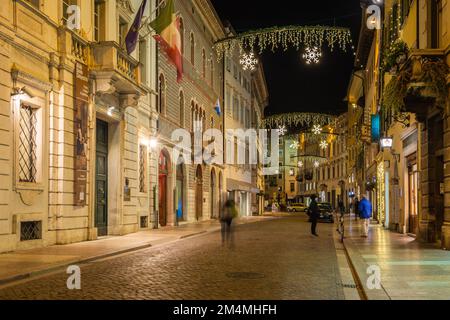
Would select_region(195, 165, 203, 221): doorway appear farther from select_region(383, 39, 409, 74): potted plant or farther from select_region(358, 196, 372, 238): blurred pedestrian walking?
select_region(383, 39, 409, 74): potted plant

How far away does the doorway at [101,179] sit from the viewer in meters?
22.1

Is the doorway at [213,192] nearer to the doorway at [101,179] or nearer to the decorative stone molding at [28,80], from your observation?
the doorway at [101,179]

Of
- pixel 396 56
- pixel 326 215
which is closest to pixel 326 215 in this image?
pixel 326 215

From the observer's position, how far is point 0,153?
1533cm

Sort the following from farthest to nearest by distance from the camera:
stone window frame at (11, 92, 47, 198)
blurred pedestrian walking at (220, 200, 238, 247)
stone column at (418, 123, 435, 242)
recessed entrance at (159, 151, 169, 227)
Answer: recessed entrance at (159, 151, 169, 227) < blurred pedestrian walking at (220, 200, 238, 247) < stone column at (418, 123, 435, 242) < stone window frame at (11, 92, 47, 198)

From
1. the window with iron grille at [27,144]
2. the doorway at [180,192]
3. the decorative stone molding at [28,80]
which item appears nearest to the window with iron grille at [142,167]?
the doorway at [180,192]

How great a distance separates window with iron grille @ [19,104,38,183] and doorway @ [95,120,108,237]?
14.8ft

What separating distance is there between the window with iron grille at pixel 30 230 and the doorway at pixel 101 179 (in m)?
4.52

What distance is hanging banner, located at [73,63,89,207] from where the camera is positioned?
1938 cm

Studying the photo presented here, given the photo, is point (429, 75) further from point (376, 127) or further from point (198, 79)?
point (198, 79)

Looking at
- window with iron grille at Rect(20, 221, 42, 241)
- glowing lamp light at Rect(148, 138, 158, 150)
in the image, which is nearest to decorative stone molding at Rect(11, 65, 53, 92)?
window with iron grille at Rect(20, 221, 42, 241)

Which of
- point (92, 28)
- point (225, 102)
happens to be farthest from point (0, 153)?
point (225, 102)

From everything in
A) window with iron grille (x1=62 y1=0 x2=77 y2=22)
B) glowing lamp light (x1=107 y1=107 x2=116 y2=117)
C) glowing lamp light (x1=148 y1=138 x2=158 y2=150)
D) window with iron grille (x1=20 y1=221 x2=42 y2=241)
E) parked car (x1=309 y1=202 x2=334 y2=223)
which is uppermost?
window with iron grille (x1=62 y1=0 x2=77 y2=22)

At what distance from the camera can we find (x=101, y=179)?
73.8ft
